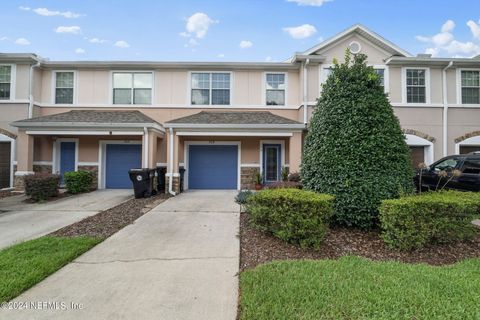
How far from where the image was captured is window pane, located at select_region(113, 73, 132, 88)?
12898mm

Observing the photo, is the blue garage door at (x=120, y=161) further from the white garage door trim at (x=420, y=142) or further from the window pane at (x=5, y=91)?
the white garage door trim at (x=420, y=142)

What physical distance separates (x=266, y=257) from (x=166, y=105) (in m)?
10.3

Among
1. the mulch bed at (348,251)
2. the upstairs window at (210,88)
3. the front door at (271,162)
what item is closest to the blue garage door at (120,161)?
the upstairs window at (210,88)

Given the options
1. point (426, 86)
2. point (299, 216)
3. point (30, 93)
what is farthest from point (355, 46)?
point (30, 93)

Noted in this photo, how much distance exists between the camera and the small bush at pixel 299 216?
15.1 ft

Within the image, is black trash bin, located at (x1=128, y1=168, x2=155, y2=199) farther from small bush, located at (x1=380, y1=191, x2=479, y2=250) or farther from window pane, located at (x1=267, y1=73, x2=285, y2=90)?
small bush, located at (x1=380, y1=191, x2=479, y2=250)

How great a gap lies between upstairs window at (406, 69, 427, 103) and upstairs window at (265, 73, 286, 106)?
562 cm

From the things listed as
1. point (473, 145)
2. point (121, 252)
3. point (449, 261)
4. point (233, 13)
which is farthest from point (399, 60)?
point (121, 252)

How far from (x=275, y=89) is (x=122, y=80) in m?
7.40

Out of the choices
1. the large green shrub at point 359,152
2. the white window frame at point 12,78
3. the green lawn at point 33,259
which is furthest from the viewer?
the white window frame at point 12,78

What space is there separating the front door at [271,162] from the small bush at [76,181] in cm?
783

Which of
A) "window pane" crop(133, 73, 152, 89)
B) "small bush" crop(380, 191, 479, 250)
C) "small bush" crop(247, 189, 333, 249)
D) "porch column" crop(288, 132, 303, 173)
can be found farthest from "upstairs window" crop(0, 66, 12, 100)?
"small bush" crop(380, 191, 479, 250)

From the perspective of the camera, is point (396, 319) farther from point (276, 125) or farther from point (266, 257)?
point (276, 125)

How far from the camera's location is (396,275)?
3.47 m
